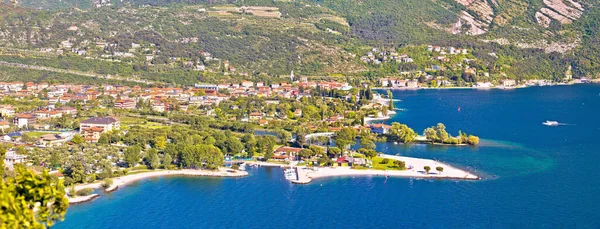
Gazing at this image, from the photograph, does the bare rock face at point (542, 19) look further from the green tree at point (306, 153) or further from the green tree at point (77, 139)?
the green tree at point (77, 139)

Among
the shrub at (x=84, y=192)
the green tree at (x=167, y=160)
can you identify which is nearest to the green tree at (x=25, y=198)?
the shrub at (x=84, y=192)

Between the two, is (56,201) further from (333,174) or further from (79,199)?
(333,174)

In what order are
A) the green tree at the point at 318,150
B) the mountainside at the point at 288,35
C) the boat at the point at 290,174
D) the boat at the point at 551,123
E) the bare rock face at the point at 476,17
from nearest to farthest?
the boat at the point at 290,174, the green tree at the point at 318,150, the boat at the point at 551,123, the mountainside at the point at 288,35, the bare rock face at the point at 476,17

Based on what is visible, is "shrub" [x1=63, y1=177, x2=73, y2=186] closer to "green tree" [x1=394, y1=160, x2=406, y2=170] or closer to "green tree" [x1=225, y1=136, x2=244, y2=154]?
"green tree" [x1=225, y1=136, x2=244, y2=154]

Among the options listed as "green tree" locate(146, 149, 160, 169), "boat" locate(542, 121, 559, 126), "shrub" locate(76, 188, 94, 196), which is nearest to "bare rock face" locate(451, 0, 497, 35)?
"boat" locate(542, 121, 559, 126)

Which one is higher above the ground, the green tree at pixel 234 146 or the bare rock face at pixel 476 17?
the bare rock face at pixel 476 17
